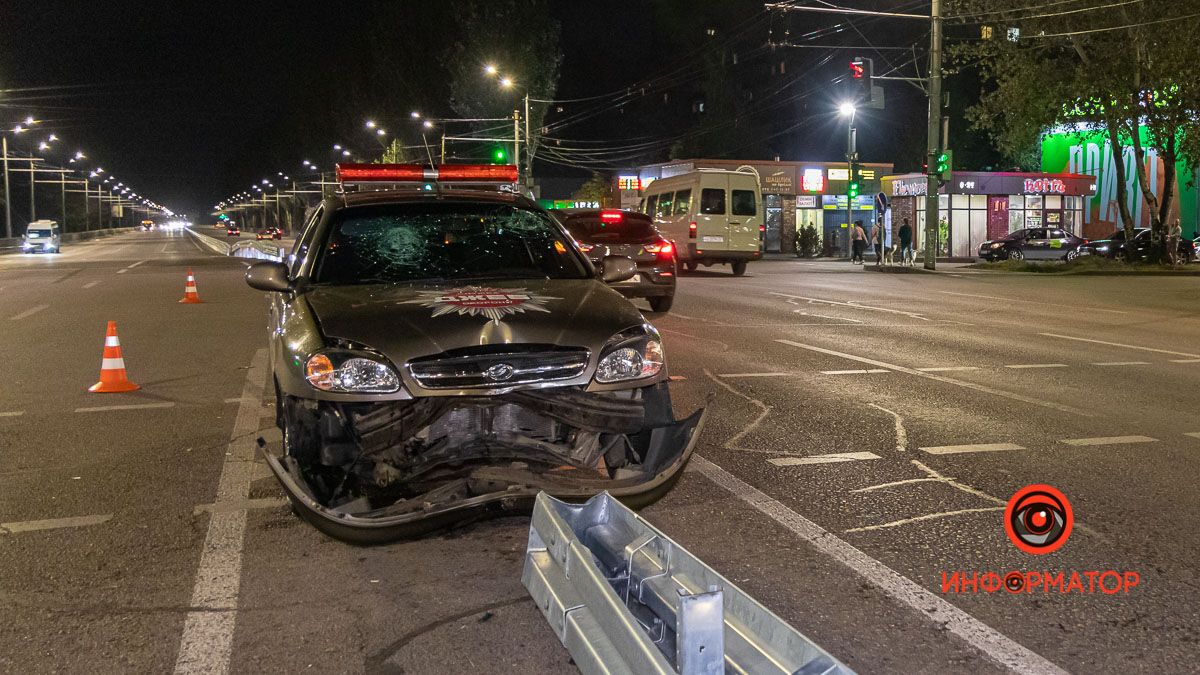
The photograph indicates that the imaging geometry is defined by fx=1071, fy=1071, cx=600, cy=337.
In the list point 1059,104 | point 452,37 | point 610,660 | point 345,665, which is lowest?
point 345,665

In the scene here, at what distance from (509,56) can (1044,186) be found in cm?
2843

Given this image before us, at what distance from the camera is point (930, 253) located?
33.3 metres

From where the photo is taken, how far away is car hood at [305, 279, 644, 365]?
187 inches

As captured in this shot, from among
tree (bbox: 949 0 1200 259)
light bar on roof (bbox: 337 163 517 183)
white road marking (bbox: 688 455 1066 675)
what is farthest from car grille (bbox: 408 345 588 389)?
tree (bbox: 949 0 1200 259)

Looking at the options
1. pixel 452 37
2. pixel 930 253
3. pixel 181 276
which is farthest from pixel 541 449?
pixel 452 37

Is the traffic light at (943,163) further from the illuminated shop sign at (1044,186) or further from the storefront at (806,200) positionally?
the storefront at (806,200)

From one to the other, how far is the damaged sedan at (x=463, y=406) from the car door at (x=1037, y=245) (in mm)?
40117

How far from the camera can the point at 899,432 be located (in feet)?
24.3

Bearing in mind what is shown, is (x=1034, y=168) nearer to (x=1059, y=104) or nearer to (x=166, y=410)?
(x=1059, y=104)

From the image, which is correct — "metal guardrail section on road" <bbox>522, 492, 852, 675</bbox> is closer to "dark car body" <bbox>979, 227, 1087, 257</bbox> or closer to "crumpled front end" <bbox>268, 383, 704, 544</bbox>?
"crumpled front end" <bbox>268, 383, 704, 544</bbox>

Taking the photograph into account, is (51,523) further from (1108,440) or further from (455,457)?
(1108,440)

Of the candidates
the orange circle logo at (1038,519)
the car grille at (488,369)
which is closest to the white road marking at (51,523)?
the car grille at (488,369)

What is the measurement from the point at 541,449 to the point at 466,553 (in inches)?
22.6

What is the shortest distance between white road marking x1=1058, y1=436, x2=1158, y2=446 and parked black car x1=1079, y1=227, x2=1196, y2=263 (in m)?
30.3
